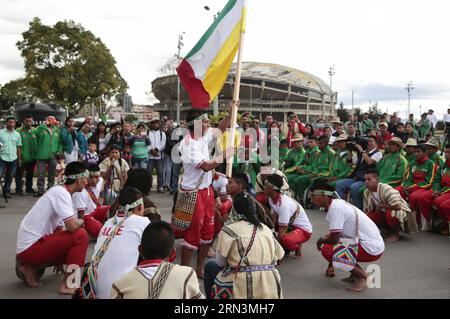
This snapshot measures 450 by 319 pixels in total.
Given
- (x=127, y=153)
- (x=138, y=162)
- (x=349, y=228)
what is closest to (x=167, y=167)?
(x=138, y=162)

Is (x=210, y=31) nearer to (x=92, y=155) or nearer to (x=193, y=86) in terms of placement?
(x=193, y=86)

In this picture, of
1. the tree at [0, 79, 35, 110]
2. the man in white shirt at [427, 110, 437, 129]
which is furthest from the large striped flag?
the tree at [0, 79, 35, 110]

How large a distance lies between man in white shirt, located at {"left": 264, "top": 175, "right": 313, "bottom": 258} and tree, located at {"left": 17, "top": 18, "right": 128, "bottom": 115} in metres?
27.1

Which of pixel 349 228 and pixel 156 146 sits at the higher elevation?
pixel 156 146

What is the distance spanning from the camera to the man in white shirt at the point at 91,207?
6.07m

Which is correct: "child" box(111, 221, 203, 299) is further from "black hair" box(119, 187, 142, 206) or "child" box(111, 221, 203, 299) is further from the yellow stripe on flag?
the yellow stripe on flag

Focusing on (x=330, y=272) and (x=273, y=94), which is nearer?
(x=330, y=272)

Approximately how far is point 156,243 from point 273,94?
7517cm

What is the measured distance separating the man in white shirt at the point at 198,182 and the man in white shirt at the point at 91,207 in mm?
1552

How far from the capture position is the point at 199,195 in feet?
16.4

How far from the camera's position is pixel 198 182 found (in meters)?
5.02
